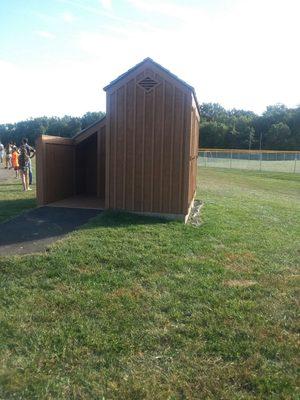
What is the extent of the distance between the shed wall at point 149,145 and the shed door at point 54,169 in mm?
1822

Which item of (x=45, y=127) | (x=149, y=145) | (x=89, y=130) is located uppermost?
(x=45, y=127)

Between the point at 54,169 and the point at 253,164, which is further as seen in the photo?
the point at 253,164

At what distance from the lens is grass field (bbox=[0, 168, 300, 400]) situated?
12.6ft

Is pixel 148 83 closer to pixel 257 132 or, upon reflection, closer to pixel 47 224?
pixel 47 224

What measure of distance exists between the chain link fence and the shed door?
29.1m

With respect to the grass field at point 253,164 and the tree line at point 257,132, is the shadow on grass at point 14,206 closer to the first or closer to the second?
the grass field at point 253,164

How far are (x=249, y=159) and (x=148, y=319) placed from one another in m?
38.8

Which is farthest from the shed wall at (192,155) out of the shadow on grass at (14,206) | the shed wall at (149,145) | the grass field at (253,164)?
the grass field at (253,164)

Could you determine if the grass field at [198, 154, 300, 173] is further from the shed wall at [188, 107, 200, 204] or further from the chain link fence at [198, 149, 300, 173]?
the shed wall at [188, 107, 200, 204]

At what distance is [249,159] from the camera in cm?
4228

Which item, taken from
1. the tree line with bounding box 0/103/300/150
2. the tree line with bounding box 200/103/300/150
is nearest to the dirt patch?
the tree line with bounding box 0/103/300/150

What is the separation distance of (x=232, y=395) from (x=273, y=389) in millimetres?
386

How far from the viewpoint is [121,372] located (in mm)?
3988

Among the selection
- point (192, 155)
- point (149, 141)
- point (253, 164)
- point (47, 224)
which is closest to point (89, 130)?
point (149, 141)
